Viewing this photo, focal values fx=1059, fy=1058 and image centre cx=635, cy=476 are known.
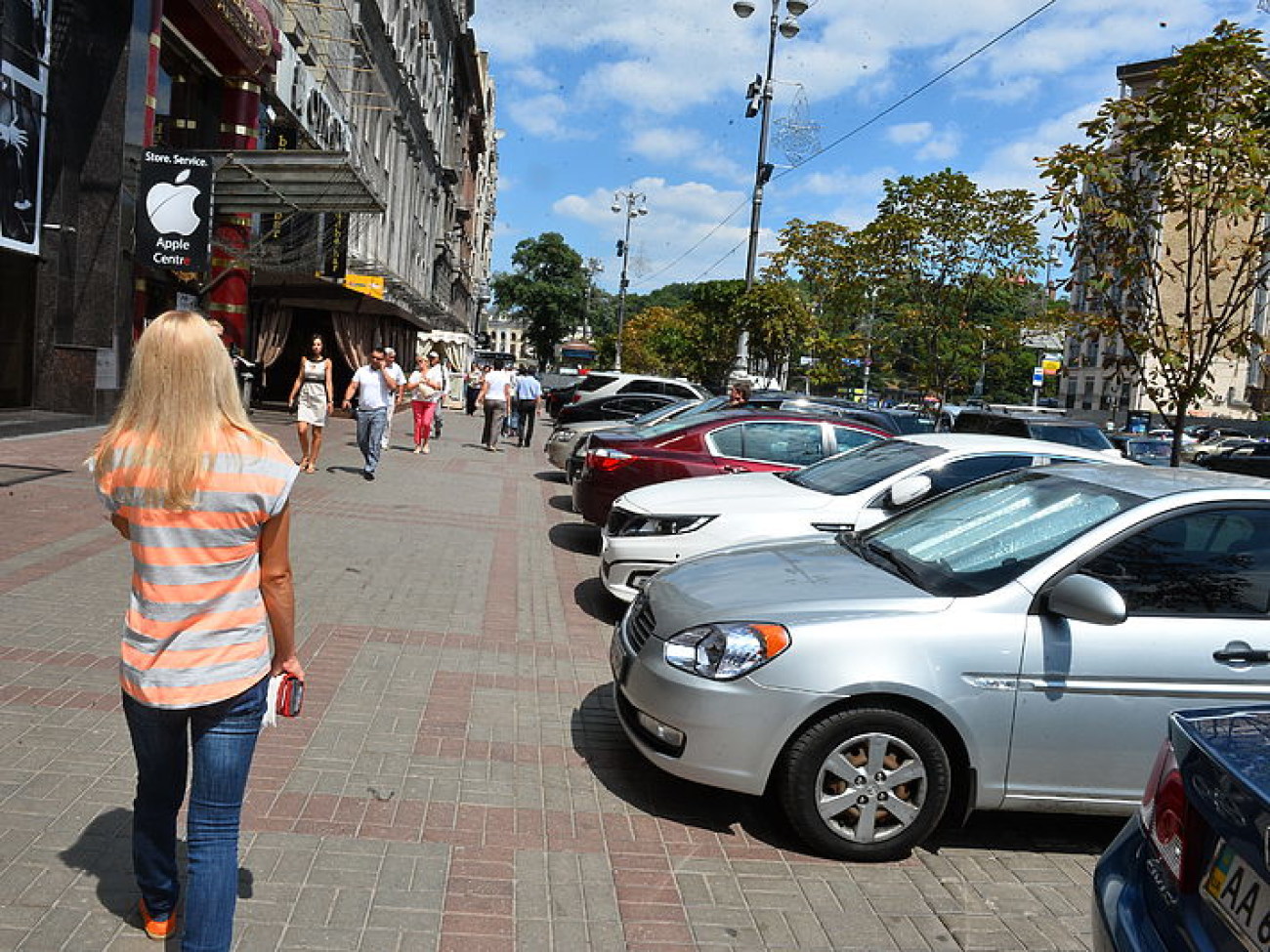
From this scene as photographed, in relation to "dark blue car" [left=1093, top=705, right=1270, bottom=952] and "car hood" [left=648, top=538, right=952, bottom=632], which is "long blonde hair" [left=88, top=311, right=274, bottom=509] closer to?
"car hood" [left=648, top=538, right=952, bottom=632]

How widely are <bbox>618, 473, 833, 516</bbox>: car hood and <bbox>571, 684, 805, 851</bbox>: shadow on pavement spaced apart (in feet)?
7.63

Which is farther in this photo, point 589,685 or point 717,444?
point 717,444

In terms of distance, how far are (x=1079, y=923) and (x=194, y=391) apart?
134 inches

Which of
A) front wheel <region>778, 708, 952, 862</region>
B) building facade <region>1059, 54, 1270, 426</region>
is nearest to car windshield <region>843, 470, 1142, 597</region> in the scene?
front wheel <region>778, 708, 952, 862</region>

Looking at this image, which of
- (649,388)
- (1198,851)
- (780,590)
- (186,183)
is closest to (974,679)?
(780,590)

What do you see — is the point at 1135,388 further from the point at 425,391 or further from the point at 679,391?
the point at 425,391

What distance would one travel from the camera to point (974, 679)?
399cm

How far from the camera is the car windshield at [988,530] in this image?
4297 mm

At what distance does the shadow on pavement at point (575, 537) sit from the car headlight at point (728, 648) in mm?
6205

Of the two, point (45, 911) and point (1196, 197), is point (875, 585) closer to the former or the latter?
point (45, 911)

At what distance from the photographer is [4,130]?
43.3 feet

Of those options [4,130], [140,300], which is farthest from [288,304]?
[4,130]

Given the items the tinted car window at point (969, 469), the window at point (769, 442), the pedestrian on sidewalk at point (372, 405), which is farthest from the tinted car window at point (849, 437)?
the pedestrian on sidewalk at point (372, 405)

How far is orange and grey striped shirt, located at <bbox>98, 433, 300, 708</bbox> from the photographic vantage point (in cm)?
261
